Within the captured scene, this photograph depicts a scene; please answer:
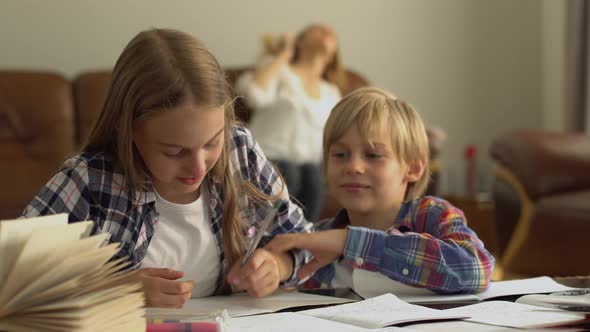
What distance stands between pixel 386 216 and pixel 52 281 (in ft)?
2.86

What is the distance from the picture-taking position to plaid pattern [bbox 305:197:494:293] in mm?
1336

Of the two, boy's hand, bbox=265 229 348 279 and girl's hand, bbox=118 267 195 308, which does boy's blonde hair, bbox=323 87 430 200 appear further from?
girl's hand, bbox=118 267 195 308

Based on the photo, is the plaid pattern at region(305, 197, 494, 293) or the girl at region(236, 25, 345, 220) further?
the girl at region(236, 25, 345, 220)

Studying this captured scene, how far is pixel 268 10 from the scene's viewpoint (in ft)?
14.8

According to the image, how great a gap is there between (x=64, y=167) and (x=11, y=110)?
2396 millimetres

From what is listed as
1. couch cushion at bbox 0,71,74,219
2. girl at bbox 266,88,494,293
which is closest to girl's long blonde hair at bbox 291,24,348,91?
couch cushion at bbox 0,71,74,219

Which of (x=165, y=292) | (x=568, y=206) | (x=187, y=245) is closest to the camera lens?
(x=165, y=292)

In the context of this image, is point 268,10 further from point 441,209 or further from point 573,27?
point 441,209

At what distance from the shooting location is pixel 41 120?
3.56 meters

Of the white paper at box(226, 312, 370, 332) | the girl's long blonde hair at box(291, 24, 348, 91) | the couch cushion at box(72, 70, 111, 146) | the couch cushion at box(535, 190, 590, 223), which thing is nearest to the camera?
the white paper at box(226, 312, 370, 332)

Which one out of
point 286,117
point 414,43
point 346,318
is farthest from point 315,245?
point 414,43

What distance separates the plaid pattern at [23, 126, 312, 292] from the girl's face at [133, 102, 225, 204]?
94 mm

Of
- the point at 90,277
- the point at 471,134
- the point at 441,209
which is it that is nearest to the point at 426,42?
the point at 471,134

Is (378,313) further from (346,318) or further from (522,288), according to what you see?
(522,288)
